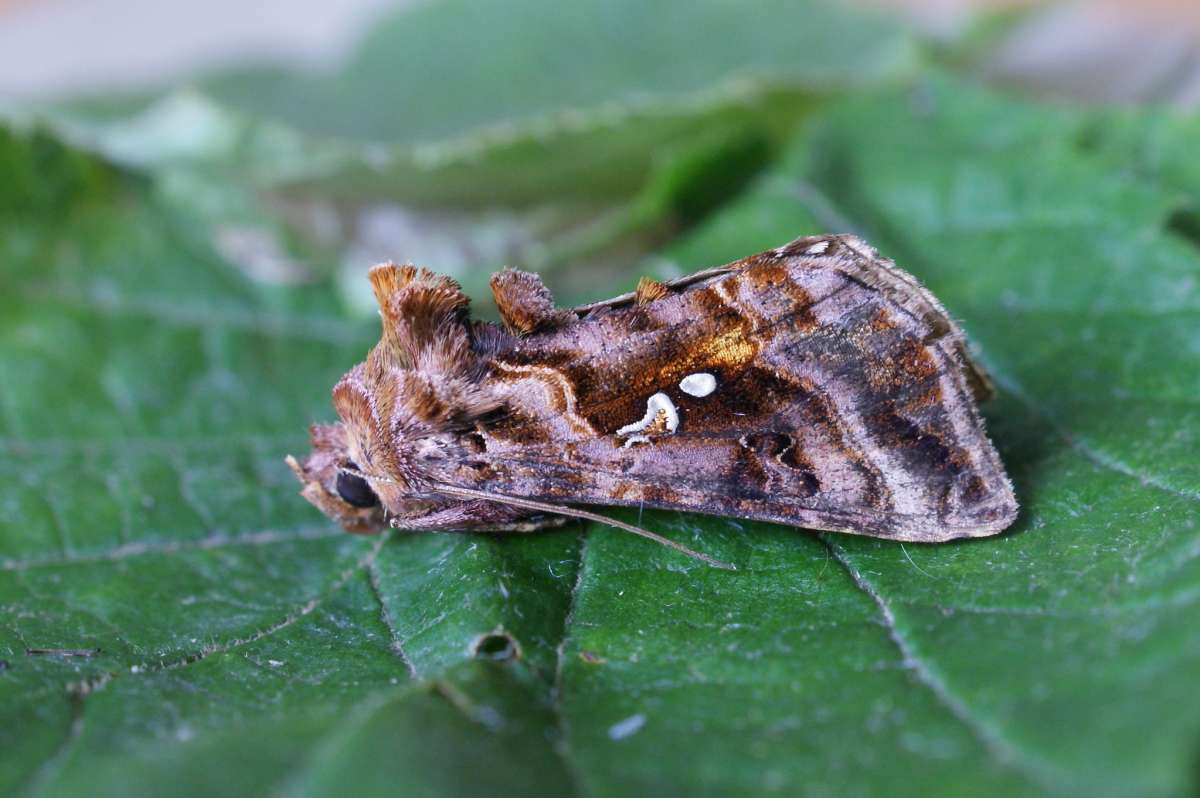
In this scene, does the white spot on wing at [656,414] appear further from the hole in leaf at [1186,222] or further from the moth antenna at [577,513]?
the hole in leaf at [1186,222]

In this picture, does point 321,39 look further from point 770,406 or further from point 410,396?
point 770,406

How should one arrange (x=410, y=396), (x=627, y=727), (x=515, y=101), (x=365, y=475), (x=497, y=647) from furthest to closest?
(x=515, y=101) → (x=365, y=475) → (x=410, y=396) → (x=497, y=647) → (x=627, y=727)

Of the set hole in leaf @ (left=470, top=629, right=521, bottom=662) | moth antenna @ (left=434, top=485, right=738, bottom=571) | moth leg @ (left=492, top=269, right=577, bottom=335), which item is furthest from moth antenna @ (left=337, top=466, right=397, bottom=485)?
hole in leaf @ (left=470, top=629, right=521, bottom=662)

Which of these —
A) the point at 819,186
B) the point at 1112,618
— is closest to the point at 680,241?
the point at 819,186

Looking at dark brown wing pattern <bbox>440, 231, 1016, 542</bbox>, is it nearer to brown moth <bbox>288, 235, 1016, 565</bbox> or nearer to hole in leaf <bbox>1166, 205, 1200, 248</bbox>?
brown moth <bbox>288, 235, 1016, 565</bbox>

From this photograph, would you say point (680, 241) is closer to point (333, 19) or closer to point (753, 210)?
point (753, 210)

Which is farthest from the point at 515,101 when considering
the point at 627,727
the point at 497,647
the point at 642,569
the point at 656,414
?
the point at 627,727

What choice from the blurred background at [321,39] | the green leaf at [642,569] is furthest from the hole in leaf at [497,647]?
the blurred background at [321,39]
